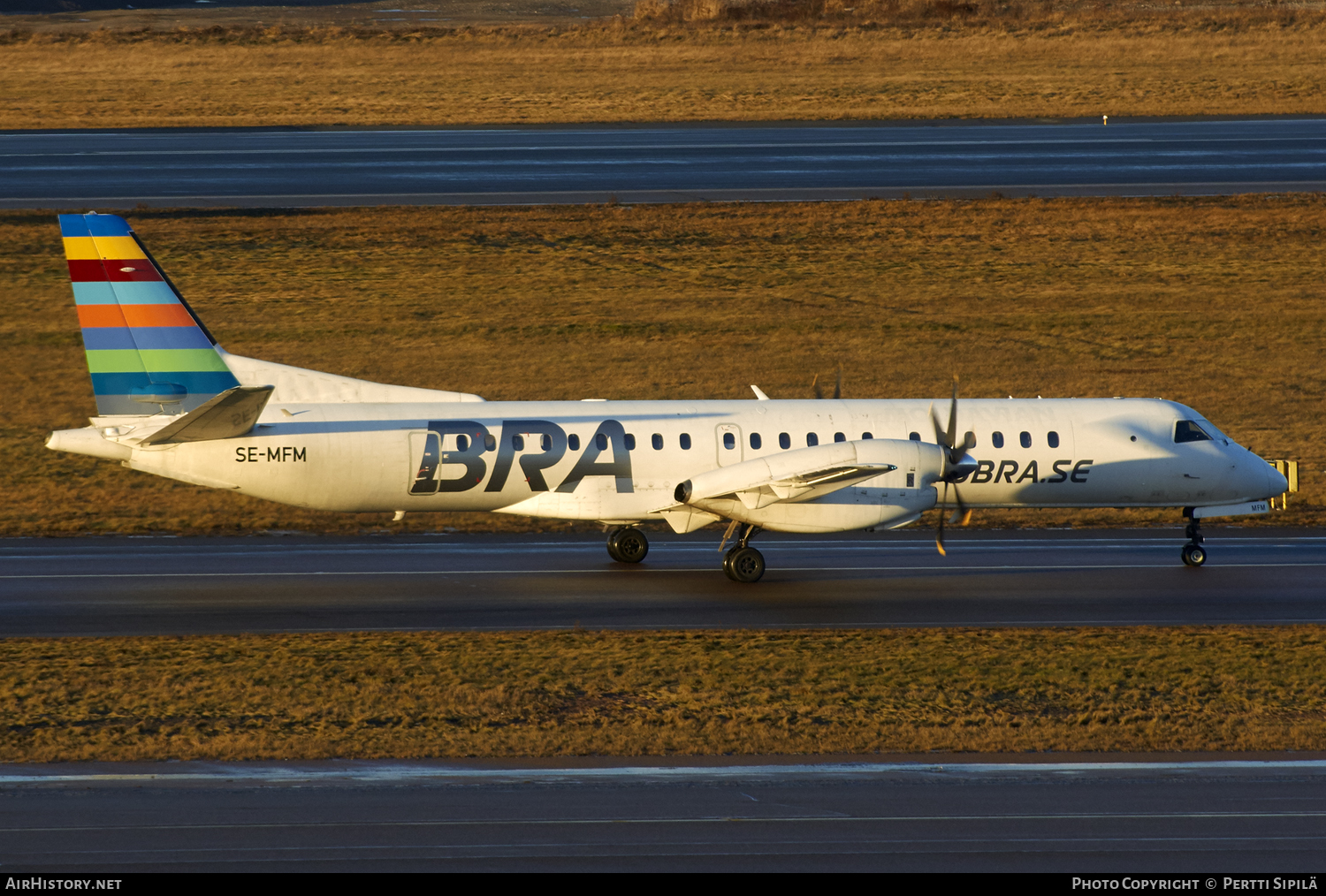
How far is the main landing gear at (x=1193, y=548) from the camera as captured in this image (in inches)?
1120

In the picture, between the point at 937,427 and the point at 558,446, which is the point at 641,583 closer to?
the point at 558,446

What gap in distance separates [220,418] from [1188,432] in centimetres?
1758

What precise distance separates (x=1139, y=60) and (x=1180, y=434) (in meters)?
50.7

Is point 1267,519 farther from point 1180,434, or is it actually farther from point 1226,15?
point 1226,15

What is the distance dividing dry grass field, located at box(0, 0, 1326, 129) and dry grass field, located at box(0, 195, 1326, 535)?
593 inches

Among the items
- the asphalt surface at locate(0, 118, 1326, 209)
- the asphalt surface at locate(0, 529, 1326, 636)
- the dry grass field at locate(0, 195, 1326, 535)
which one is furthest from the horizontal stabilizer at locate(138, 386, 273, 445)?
the asphalt surface at locate(0, 118, 1326, 209)

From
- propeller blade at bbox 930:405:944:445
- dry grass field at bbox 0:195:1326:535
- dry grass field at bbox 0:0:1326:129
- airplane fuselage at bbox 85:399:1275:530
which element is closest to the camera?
airplane fuselage at bbox 85:399:1275:530

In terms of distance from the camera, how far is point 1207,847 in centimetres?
1413

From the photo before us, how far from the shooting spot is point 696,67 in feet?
245

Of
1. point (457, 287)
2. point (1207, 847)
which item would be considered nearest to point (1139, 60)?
point (457, 287)

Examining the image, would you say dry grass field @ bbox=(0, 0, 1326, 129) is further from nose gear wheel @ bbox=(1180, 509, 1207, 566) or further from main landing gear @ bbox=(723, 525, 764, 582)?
main landing gear @ bbox=(723, 525, 764, 582)

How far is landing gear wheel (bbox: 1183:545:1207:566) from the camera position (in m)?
28.4

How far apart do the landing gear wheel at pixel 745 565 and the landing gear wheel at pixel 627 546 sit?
2301 mm

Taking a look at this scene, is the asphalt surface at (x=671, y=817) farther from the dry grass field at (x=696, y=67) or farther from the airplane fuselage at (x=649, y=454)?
the dry grass field at (x=696, y=67)
